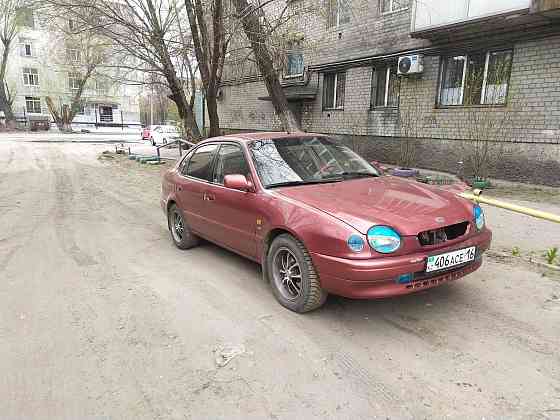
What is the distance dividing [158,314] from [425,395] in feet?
7.14

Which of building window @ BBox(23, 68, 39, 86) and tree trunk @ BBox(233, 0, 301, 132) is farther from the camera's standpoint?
building window @ BBox(23, 68, 39, 86)

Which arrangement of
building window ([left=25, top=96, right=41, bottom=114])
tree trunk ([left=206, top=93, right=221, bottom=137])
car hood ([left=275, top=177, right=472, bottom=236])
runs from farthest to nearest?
building window ([left=25, top=96, right=41, bottom=114]) → tree trunk ([left=206, top=93, right=221, bottom=137]) → car hood ([left=275, top=177, right=472, bottom=236])

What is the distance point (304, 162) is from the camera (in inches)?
168

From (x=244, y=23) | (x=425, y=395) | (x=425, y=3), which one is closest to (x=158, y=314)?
(x=425, y=395)

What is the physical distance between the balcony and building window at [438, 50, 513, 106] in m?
0.52

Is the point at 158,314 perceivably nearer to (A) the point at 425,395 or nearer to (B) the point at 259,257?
(B) the point at 259,257

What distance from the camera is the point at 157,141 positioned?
27.0 metres

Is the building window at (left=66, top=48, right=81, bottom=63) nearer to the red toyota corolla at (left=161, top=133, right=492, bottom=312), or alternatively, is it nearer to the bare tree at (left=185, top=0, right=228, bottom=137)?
the bare tree at (left=185, top=0, right=228, bottom=137)

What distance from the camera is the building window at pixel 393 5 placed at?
12.5m

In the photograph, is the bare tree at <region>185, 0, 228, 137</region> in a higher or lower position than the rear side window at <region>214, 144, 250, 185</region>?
higher

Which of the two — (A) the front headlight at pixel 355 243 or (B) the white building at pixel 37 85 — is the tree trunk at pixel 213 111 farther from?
(B) the white building at pixel 37 85

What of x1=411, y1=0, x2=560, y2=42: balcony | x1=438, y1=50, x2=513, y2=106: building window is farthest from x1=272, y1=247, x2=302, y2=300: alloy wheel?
x1=438, y1=50, x2=513, y2=106: building window

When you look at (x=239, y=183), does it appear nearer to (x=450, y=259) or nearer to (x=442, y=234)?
(x=442, y=234)

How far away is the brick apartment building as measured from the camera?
946 cm
